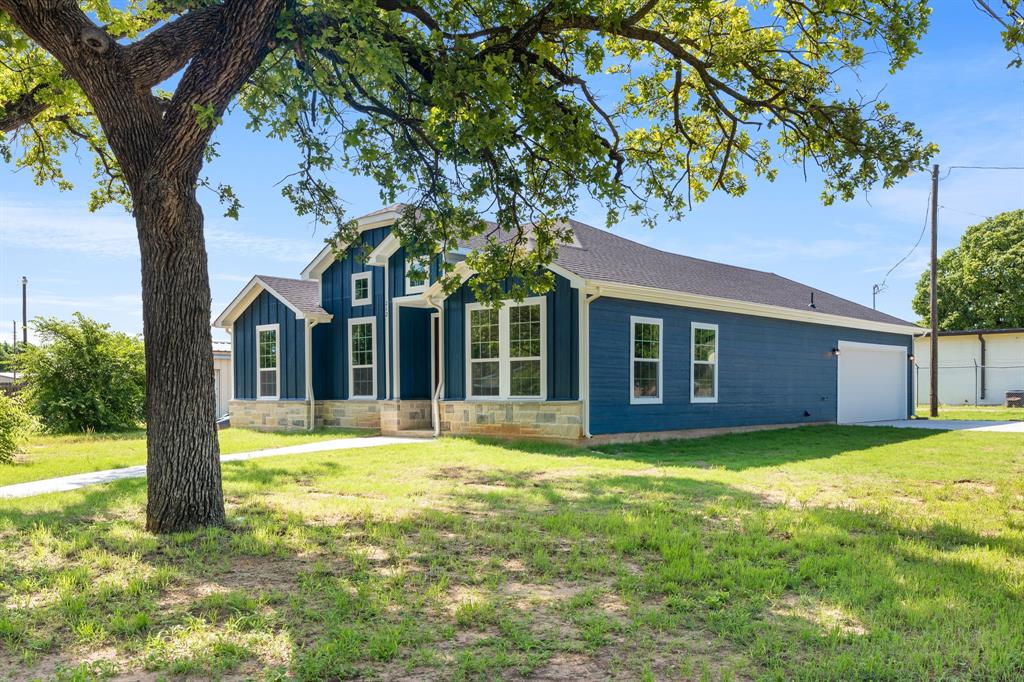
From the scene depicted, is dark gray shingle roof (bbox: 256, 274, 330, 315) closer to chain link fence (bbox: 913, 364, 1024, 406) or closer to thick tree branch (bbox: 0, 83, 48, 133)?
thick tree branch (bbox: 0, 83, 48, 133)

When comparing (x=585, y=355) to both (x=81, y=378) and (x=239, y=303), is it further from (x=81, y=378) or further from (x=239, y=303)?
(x=81, y=378)

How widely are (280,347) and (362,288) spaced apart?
3.08 metres

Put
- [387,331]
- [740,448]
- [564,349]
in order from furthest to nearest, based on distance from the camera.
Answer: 1. [387,331]
2. [740,448]
3. [564,349]

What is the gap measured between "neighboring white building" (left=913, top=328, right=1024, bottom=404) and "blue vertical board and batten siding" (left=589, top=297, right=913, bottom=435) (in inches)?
517

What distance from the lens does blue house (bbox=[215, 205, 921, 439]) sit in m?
13.8

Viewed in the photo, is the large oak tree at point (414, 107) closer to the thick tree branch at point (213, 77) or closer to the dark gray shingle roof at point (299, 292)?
the thick tree branch at point (213, 77)

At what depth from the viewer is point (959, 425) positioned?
19.8m

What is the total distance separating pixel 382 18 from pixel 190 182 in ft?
8.43

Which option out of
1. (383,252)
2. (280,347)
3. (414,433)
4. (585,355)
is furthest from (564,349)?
(280,347)

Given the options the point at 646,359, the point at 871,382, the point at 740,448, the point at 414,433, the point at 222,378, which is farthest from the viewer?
the point at 222,378

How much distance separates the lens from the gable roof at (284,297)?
60.5ft

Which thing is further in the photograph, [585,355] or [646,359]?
[646,359]

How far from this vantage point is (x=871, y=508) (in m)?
7.58

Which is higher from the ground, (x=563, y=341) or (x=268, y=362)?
(x=563, y=341)
